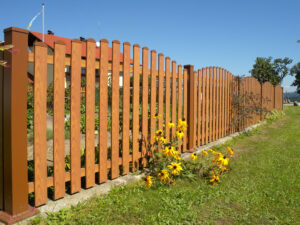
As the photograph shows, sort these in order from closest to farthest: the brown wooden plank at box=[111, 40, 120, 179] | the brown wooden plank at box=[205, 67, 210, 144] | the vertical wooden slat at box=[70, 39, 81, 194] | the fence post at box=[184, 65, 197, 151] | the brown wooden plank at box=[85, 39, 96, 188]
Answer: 1. the vertical wooden slat at box=[70, 39, 81, 194]
2. the brown wooden plank at box=[85, 39, 96, 188]
3. the brown wooden plank at box=[111, 40, 120, 179]
4. the fence post at box=[184, 65, 197, 151]
5. the brown wooden plank at box=[205, 67, 210, 144]

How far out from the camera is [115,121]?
3.47 metres

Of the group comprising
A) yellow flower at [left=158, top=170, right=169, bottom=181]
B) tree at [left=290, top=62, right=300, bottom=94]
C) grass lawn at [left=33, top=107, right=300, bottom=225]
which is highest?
tree at [left=290, top=62, right=300, bottom=94]

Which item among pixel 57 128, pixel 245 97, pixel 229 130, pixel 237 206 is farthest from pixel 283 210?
pixel 245 97

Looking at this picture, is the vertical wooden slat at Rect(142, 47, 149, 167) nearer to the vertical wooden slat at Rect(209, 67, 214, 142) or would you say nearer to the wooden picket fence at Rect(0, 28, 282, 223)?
the wooden picket fence at Rect(0, 28, 282, 223)

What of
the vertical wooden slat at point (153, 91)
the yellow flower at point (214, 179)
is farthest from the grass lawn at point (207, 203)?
the vertical wooden slat at point (153, 91)

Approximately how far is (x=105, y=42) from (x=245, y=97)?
6311mm

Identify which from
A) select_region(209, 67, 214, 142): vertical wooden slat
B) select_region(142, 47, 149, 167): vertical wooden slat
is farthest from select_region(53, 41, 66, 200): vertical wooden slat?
select_region(209, 67, 214, 142): vertical wooden slat

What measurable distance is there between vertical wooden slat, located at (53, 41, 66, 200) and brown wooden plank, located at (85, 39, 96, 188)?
0.32 metres

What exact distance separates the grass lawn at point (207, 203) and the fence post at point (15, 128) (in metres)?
0.28

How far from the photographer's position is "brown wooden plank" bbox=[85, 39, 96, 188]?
3008 millimetres

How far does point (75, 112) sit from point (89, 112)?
0.19 meters

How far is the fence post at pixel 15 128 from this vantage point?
7.80ft

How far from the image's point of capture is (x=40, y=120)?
2598mm

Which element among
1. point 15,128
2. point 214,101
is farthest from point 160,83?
point 214,101
